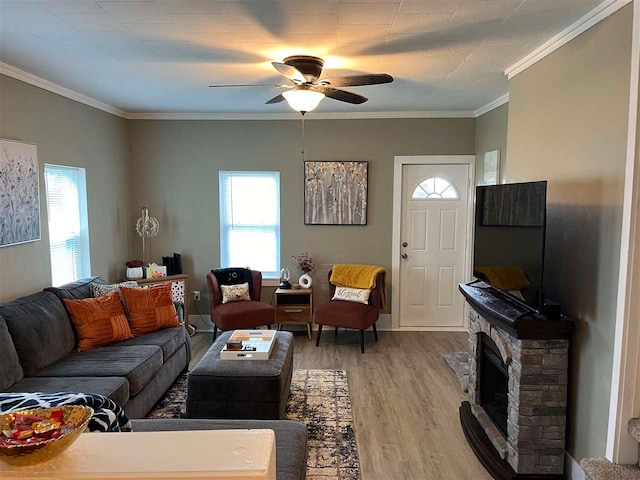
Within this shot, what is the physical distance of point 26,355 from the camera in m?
2.91

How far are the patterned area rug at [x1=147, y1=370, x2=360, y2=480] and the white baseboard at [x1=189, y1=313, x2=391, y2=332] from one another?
4.71 feet

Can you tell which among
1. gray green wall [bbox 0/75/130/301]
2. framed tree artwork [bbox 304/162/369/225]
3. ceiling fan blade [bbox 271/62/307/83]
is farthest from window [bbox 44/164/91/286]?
framed tree artwork [bbox 304/162/369/225]

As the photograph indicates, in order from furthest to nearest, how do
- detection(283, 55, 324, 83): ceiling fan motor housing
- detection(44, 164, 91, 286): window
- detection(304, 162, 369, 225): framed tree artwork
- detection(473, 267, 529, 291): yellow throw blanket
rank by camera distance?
detection(304, 162, 369, 225): framed tree artwork, detection(44, 164, 91, 286): window, detection(283, 55, 324, 83): ceiling fan motor housing, detection(473, 267, 529, 291): yellow throw blanket

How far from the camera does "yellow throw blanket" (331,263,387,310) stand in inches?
198

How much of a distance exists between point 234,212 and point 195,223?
1.59 ft

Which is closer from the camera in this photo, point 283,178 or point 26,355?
point 26,355

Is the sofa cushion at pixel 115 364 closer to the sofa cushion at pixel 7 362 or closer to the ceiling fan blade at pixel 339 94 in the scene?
the sofa cushion at pixel 7 362

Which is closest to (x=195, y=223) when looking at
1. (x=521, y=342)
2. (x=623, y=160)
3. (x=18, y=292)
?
(x=18, y=292)

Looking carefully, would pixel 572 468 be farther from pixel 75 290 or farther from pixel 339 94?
pixel 75 290

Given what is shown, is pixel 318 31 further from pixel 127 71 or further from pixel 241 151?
pixel 241 151

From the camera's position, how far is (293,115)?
208 inches

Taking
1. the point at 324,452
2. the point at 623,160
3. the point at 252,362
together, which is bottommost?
the point at 324,452

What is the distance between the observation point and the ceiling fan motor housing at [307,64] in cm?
298

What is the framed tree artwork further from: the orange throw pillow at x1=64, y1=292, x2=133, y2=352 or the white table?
the white table
